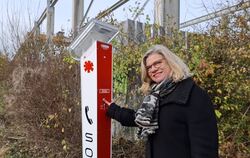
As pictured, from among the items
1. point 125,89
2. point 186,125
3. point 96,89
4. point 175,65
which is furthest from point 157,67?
point 125,89

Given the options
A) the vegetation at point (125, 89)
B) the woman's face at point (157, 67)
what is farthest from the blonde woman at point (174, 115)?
the vegetation at point (125, 89)

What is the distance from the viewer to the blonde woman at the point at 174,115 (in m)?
2.59

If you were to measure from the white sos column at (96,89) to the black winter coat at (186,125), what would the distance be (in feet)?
2.38

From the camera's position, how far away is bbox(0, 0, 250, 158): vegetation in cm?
506

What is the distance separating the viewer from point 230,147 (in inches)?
199

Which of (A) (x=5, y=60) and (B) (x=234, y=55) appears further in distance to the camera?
Result: (A) (x=5, y=60)

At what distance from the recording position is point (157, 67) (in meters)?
2.91

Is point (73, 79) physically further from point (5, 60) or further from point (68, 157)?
point (5, 60)

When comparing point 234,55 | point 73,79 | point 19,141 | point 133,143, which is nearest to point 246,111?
point 234,55

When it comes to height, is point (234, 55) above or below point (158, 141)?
above

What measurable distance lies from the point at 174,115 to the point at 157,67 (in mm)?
434

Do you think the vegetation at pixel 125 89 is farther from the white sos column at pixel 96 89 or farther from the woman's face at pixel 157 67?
the woman's face at pixel 157 67

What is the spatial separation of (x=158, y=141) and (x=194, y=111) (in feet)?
1.25

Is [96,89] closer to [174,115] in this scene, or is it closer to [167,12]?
[174,115]
